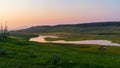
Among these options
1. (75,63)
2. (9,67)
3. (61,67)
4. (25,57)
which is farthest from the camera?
(25,57)

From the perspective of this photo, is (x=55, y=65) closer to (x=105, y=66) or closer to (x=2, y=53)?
(x=105, y=66)

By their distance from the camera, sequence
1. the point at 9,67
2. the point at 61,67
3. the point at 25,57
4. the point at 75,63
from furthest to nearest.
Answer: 1. the point at 25,57
2. the point at 75,63
3. the point at 61,67
4. the point at 9,67

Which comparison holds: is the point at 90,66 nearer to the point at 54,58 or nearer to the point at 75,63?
the point at 75,63

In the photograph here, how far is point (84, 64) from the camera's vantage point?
3112 cm

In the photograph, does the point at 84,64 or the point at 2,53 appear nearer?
the point at 84,64

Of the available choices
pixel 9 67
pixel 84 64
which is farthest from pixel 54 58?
pixel 9 67

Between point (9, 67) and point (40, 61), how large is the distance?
560 centimetres

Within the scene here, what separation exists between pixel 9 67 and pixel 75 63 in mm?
8260

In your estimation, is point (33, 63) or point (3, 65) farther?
point (33, 63)

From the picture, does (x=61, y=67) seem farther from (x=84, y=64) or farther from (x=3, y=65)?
(x=3, y=65)

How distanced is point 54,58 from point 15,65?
488 centimetres

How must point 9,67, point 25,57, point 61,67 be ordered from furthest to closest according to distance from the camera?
point 25,57 < point 61,67 < point 9,67

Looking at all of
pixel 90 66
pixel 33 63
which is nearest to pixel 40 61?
pixel 33 63

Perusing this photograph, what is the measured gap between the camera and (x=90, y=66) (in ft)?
100.0
